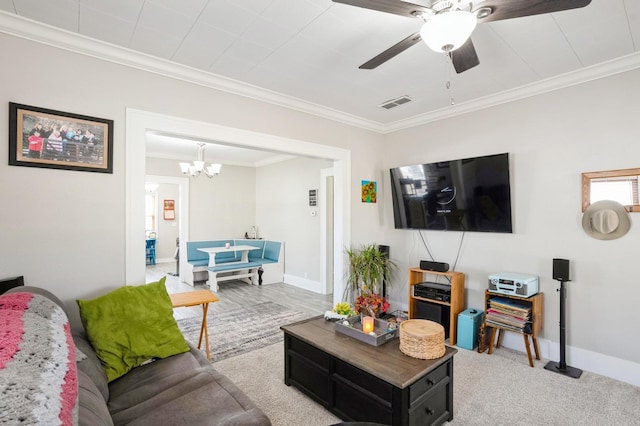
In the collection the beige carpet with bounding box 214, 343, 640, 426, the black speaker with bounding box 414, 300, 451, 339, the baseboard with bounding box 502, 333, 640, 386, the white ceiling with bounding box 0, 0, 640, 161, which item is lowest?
the beige carpet with bounding box 214, 343, 640, 426

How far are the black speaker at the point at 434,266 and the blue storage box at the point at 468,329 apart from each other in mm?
529

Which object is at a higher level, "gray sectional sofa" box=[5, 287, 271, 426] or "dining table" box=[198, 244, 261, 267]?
"dining table" box=[198, 244, 261, 267]

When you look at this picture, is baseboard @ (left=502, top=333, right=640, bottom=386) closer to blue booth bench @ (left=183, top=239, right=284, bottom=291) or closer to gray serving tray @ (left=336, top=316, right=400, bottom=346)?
gray serving tray @ (left=336, top=316, right=400, bottom=346)

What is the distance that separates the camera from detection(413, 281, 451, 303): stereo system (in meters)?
3.54

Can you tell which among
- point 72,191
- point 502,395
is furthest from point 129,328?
point 502,395

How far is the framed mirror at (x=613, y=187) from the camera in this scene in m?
2.65

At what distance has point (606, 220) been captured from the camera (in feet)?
9.05

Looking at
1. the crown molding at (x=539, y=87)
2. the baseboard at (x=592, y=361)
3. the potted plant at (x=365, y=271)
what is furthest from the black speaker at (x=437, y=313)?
the crown molding at (x=539, y=87)

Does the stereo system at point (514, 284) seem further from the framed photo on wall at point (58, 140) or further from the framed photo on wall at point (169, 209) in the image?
the framed photo on wall at point (169, 209)

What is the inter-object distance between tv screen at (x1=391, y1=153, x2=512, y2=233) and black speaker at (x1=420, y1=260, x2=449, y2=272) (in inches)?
17.7

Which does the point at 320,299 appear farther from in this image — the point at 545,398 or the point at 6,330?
the point at 6,330

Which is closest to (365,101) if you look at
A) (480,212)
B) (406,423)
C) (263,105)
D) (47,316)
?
(263,105)

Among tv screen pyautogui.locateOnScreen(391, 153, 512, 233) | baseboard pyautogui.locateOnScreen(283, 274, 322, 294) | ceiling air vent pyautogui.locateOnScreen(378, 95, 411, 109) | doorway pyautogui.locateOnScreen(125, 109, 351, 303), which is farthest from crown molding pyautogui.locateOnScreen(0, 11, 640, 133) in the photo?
baseboard pyautogui.locateOnScreen(283, 274, 322, 294)

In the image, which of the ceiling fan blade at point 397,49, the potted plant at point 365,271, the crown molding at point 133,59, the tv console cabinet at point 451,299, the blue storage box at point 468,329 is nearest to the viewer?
the ceiling fan blade at point 397,49
